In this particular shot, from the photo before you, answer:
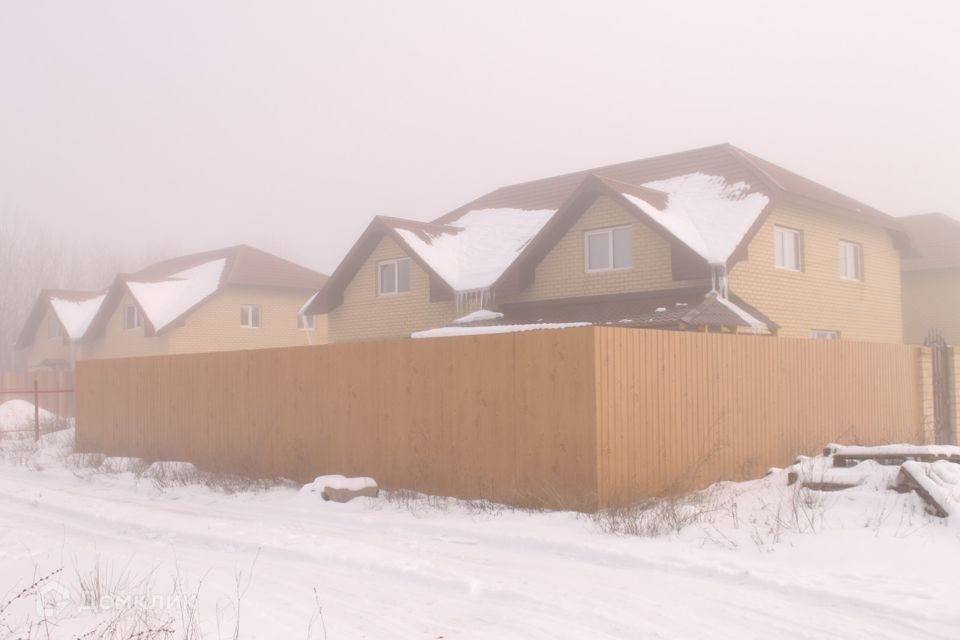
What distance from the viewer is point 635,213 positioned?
57.9 ft

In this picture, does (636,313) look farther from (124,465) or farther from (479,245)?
(124,465)

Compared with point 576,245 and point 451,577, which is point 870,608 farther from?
point 576,245

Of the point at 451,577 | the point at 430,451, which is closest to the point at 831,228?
the point at 430,451

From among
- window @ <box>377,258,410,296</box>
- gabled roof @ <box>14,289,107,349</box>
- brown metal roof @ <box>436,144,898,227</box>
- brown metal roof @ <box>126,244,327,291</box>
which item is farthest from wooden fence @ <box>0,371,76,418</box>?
brown metal roof @ <box>436,144,898,227</box>

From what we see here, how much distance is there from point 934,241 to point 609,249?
19.1 m

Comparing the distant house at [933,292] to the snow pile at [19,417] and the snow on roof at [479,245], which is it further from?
the snow pile at [19,417]

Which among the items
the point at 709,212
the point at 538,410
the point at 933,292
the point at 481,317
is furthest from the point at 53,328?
the point at 933,292

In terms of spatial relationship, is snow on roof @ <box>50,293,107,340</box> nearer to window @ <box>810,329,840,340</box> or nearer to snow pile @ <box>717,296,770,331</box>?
snow pile @ <box>717,296,770,331</box>

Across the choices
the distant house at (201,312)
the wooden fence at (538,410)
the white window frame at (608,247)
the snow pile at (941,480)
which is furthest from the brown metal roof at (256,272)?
the snow pile at (941,480)

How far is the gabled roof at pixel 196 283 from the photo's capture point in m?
31.0

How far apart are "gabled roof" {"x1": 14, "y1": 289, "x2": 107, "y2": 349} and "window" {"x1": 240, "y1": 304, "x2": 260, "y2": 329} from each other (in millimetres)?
7178

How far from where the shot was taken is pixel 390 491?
10.2m

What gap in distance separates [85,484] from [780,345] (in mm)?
9825

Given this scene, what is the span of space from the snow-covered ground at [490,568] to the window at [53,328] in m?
32.2
